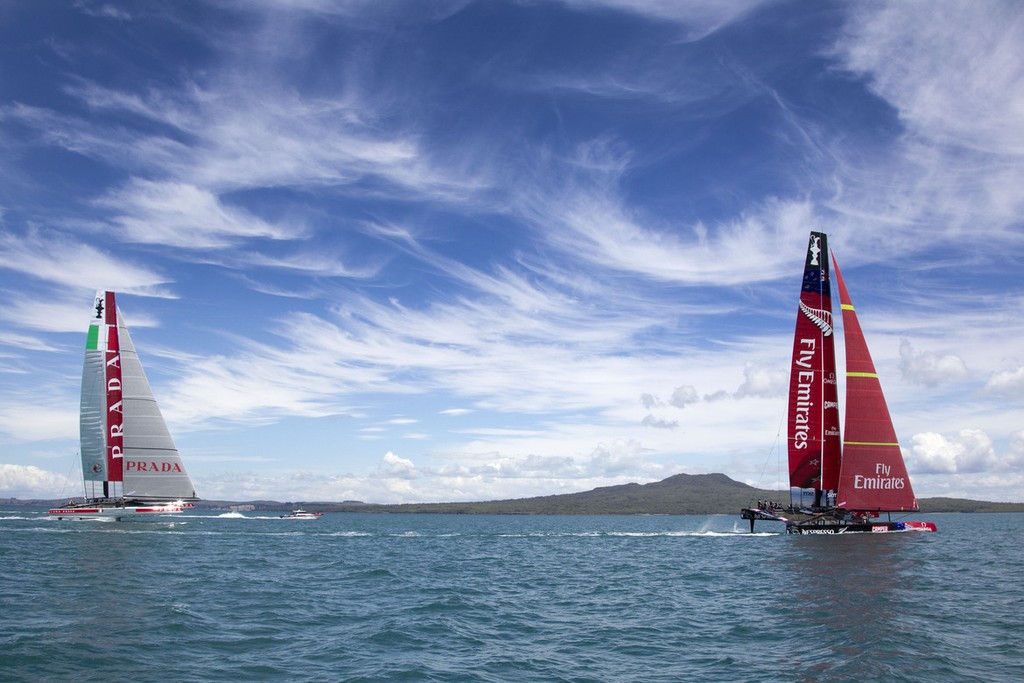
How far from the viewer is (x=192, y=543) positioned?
65062 mm

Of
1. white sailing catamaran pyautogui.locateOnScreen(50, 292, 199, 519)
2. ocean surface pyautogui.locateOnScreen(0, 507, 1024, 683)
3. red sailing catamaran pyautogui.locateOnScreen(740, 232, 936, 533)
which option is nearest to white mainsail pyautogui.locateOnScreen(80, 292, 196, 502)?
white sailing catamaran pyautogui.locateOnScreen(50, 292, 199, 519)

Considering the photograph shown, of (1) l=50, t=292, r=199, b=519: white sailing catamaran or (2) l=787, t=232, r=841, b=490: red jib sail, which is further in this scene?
(1) l=50, t=292, r=199, b=519: white sailing catamaran

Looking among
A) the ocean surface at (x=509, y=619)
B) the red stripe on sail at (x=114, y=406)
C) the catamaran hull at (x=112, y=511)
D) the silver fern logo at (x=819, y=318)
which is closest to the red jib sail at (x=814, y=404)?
the silver fern logo at (x=819, y=318)

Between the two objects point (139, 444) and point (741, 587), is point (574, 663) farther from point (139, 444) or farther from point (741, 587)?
point (139, 444)

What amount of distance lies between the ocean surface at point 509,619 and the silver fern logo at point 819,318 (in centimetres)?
2766

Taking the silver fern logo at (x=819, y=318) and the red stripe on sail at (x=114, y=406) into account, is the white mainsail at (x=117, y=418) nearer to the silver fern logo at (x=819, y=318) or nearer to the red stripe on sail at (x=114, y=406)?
the red stripe on sail at (x=114, y=406)

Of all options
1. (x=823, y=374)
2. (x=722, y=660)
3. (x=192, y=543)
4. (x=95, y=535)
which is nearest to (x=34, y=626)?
(x=722, y=660)

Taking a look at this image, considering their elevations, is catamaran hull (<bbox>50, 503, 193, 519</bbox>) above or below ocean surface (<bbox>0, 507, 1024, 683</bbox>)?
below

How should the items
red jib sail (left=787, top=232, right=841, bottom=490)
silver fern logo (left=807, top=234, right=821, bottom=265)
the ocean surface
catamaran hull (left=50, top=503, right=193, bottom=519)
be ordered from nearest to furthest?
the ocean surface → red jib sail (left=787, top=232, right=841, bottom=490) → silver fern logo (left=807, top=234, right=821, bottom=265) → catamaran hull (left=50, top=503, right=193, bottom=519)

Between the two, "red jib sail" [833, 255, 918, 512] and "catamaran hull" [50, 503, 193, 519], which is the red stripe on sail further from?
"red jib sail" [833, 255, 918, 512]

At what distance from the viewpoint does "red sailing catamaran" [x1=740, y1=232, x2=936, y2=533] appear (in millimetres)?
68062

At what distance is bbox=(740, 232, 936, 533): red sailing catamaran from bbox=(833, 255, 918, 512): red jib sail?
92mm

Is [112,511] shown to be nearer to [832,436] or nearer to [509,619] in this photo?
[509,619]

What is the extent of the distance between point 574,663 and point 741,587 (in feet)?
62.2
